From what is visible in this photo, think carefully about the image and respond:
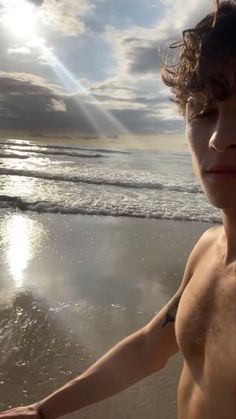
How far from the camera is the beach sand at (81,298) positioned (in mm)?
2936

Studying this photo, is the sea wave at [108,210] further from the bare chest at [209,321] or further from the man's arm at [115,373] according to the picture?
the bare chest at [209,321]

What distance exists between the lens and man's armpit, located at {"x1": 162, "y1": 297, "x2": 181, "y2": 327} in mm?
1732

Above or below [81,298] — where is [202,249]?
above

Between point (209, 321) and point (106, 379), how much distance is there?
55 centimetres

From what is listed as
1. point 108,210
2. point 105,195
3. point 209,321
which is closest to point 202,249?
point 209,321

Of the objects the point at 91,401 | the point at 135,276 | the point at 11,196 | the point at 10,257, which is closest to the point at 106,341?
the point at 135,276

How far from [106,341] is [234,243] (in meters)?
2.39

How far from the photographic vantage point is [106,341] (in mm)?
3588

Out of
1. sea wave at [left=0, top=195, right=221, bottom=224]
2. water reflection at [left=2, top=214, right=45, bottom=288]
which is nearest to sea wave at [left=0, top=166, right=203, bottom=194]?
sea wave at [left=0, top=195, right=221, bottom=224]

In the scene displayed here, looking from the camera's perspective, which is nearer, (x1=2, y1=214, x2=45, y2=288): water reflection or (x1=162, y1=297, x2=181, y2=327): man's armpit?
(x1=162, y1=297, x2=181, y2=327): man's armpit

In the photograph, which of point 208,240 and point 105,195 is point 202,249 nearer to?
point 208,240

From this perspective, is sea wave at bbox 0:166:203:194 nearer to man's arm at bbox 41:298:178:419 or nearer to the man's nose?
man's arm at bbox 41:298:178:419

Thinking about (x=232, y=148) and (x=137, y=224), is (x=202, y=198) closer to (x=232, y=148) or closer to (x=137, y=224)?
(x=137, y=224)

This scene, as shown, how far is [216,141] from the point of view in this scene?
4.16ft
